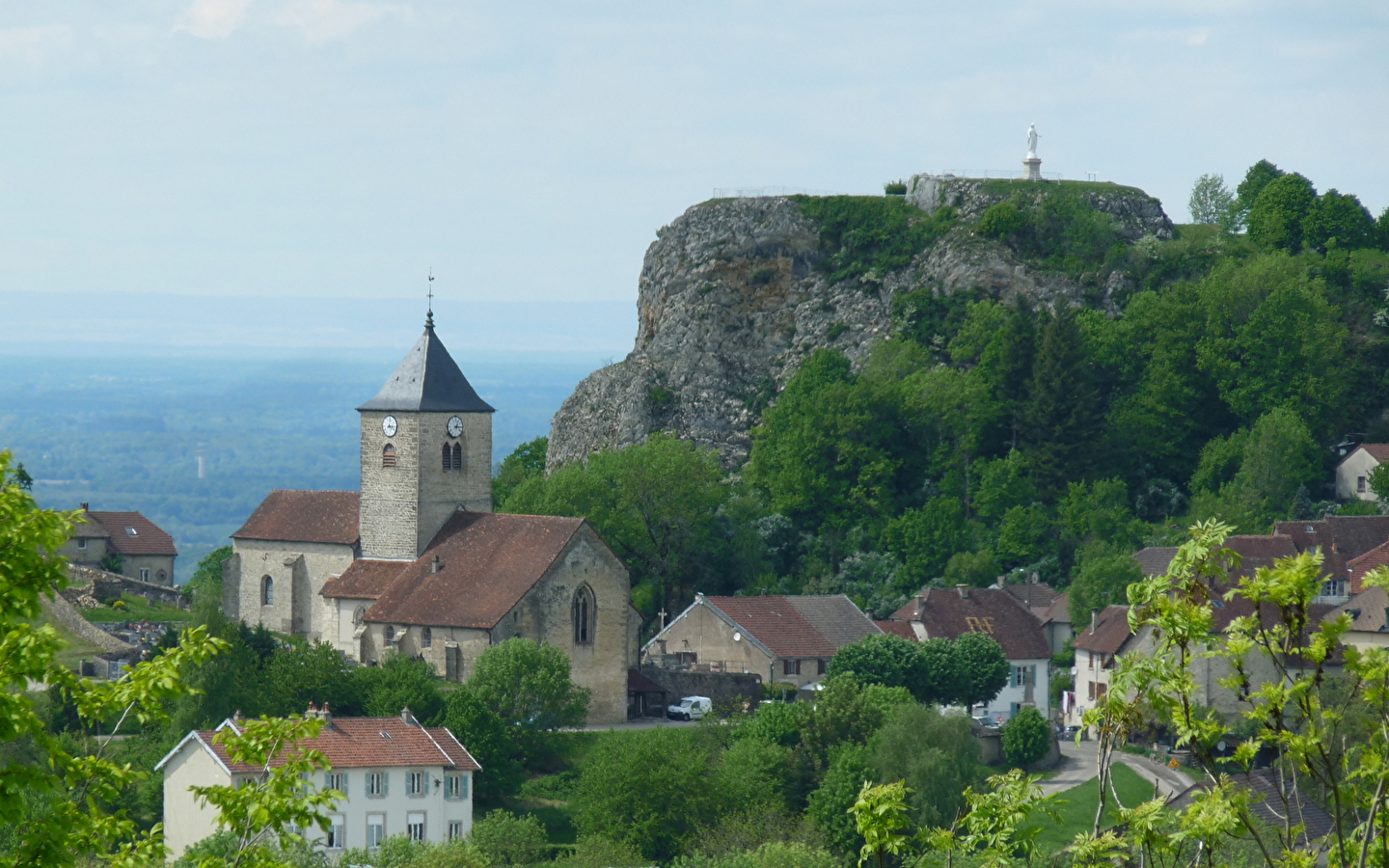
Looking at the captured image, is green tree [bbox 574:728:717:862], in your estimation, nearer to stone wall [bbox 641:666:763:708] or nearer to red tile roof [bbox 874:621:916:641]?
stone wall [bbox 641:666:763:708]

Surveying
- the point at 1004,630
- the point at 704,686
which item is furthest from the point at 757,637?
the point at 1004,630

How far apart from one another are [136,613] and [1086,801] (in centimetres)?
3216

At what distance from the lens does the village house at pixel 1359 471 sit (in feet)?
245

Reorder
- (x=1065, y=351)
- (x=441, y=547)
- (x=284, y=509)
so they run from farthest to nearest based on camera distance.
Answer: (x=1065, y=351), (x=284, y=509), (x=441, y=547)

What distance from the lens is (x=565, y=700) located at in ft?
184

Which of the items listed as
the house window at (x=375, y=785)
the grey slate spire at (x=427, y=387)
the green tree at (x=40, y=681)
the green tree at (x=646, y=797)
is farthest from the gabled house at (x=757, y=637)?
the green tree at (x=40, y=681)

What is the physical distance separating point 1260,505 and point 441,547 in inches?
1197

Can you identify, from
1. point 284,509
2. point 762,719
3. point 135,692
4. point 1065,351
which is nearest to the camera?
point 135,692

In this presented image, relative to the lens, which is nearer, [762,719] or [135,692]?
[135,692]

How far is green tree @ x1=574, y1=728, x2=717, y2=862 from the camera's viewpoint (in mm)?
49594

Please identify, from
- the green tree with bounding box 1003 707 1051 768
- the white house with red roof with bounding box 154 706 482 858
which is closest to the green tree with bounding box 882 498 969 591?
the green tree with bounding box 1003 707 1051 768

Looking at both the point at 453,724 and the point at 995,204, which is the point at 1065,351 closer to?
the point at 995,204

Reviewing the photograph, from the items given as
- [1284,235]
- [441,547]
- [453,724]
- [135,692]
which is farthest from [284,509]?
[135,692]

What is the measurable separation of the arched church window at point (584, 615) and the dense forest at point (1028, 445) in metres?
12.8
